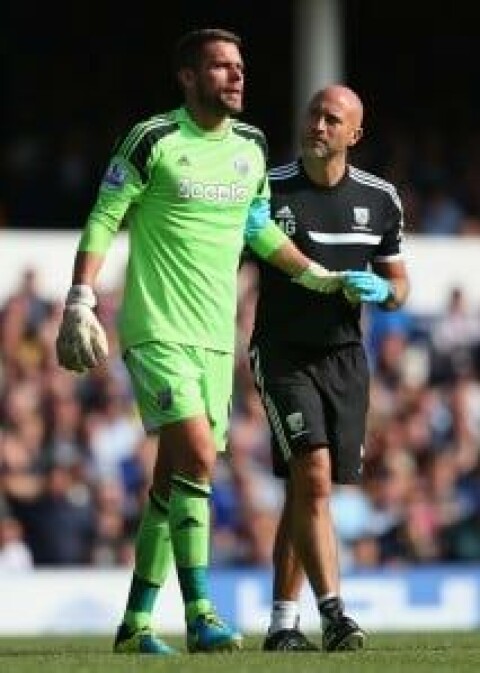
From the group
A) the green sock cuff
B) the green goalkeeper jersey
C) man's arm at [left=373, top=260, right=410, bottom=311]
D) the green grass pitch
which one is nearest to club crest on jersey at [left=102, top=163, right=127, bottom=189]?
the green goalkeeper jersey

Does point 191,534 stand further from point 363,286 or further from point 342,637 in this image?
point 363,286

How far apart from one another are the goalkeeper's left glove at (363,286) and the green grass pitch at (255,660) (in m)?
1.46

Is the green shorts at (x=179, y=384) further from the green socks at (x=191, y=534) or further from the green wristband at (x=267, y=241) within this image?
the green wristband at (x=267, y=241)

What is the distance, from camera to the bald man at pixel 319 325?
1023 centimetres

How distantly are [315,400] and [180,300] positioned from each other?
90cm

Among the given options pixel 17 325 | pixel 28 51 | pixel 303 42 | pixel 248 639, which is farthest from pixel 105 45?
pixel 248 639

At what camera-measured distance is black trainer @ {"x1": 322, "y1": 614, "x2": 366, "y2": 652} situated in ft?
32.5

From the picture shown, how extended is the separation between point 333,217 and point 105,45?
14.7m

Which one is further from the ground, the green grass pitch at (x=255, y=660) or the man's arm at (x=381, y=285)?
the man's arm at (x=381, y=285)

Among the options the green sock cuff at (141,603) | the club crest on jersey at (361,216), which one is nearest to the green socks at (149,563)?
the green sock cuff at (141,603)

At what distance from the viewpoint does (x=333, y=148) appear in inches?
409

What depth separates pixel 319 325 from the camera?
1046 cm

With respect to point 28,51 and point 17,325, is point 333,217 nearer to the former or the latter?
point 17,325

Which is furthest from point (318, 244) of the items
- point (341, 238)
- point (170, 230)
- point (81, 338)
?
point (81, 338)
